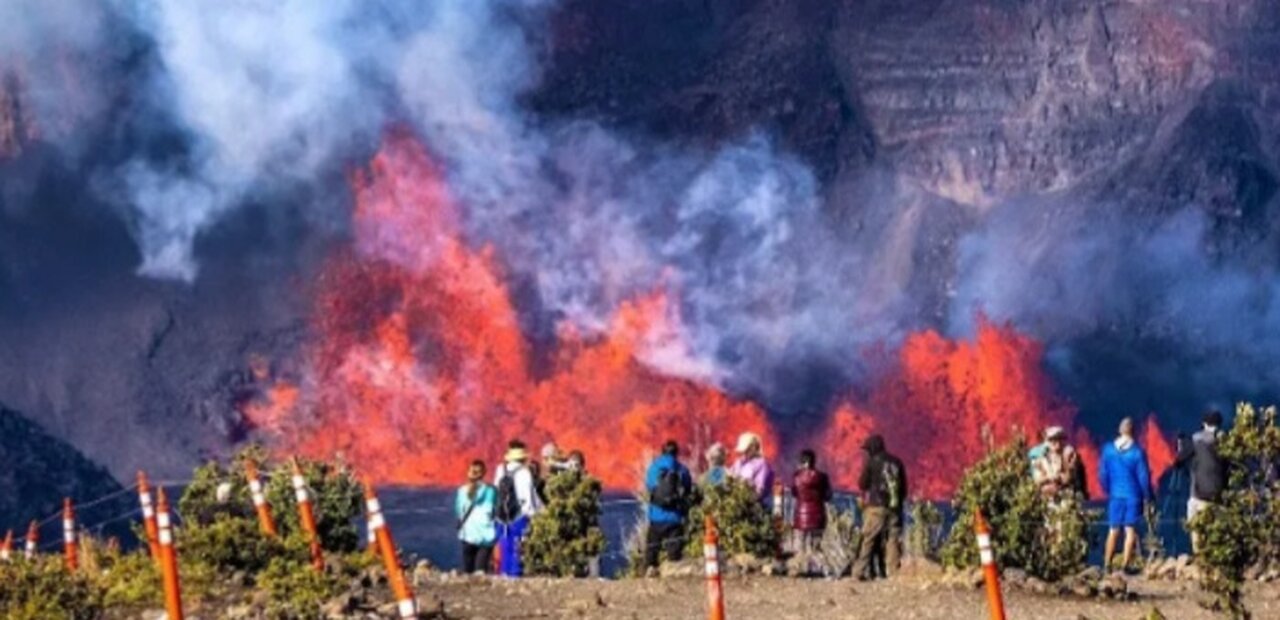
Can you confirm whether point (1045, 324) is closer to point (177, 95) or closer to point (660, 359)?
point (660, 359)

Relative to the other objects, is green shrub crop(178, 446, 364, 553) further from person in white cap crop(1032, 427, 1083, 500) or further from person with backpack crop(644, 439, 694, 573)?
person in white cap crop(1032, 427, 1083, 500)

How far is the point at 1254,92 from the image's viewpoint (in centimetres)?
10094

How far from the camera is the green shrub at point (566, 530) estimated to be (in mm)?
34188

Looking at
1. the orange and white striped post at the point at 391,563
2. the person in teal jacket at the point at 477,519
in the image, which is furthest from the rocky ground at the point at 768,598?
the orange and white striped post at the point at 391,563

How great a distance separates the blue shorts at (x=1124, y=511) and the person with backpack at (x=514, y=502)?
7.05 m

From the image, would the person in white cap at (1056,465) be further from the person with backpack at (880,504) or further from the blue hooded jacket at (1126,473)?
the person with backpack at (880,504)

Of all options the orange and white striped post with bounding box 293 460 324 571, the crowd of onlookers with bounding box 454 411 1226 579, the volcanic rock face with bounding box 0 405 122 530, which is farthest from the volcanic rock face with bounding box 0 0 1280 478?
the orange and white striped post with bounding box 293 460 324 571

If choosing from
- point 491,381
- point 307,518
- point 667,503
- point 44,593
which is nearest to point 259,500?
point 307,518

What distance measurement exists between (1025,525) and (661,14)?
243ft

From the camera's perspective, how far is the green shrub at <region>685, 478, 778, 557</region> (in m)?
33.5

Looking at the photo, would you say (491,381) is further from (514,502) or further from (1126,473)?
(1126,473)

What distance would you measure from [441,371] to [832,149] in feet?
60.3

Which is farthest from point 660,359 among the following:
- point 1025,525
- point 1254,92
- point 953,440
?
point 1025,525

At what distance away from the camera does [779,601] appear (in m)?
29.7
